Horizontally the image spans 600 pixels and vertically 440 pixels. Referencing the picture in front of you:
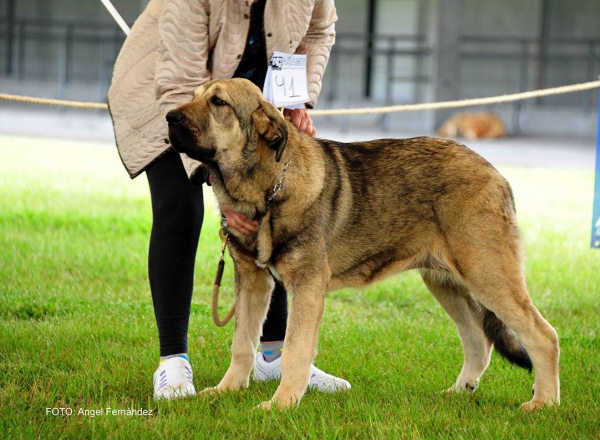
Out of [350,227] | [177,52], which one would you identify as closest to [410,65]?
[350,227]

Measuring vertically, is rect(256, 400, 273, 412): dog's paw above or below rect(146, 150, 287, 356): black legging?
below

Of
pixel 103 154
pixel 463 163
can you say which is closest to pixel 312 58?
pixel 463 163

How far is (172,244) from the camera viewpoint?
4.29m

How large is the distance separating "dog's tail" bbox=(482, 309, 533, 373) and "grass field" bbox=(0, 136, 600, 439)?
0.20 metres

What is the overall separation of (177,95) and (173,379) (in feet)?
4.37

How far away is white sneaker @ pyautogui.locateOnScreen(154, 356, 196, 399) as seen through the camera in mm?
4145

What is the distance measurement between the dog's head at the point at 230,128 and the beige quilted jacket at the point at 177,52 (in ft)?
0.82

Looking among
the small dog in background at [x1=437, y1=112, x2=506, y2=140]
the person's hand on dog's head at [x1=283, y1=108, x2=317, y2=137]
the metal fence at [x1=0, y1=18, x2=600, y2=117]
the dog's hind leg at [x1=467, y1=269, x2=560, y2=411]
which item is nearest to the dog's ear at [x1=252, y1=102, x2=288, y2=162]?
the person's hand on dog's head at [x1=283, y1=108, x2=317, y2=137]

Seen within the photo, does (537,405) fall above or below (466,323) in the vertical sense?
below

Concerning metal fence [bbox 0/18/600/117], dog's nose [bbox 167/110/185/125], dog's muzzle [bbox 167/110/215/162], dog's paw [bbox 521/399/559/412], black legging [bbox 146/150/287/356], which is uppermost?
metal fence [bbox 0/18/600/117]

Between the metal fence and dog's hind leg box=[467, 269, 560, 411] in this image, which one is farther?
the metal fence

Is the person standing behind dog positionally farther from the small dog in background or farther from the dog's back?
the small dog in background

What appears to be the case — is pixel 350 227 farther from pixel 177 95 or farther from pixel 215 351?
pixel 215 351

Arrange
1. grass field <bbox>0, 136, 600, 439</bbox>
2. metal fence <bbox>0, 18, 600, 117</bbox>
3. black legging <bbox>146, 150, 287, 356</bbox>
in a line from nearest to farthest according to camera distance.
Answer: grass field <bbox>0, 136, 600, 439</bbox>, black legging <bbox>146, 150, 287, 356</bbox>, metal fence <bbox>0, 18, 600, 117</bbox>
